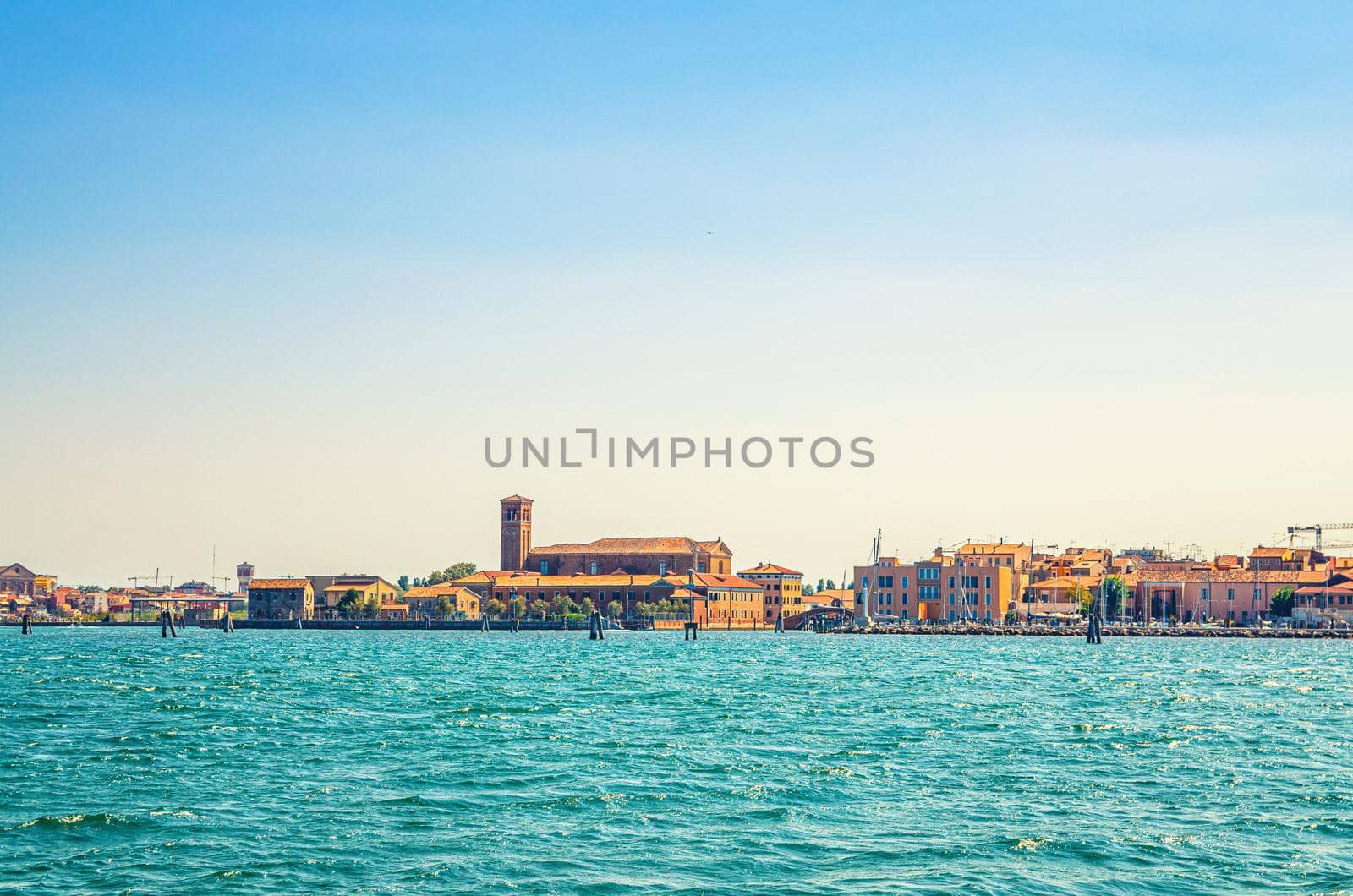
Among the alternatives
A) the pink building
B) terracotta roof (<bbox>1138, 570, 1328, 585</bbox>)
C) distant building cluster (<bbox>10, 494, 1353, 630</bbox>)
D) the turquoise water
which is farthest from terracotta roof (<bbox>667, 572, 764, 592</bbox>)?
the turquoise water

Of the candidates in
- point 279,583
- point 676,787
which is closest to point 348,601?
point 279,583

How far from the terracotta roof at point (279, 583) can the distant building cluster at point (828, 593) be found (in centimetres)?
15

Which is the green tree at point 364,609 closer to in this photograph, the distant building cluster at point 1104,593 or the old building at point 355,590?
the old building at point 355,590

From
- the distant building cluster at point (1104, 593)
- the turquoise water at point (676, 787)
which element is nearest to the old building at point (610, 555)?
the distant building cluster at point (1104, 593)

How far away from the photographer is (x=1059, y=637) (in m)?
103

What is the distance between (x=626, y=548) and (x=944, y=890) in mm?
133071

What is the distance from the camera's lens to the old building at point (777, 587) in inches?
5719

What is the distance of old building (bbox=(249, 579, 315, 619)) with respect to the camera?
457ft

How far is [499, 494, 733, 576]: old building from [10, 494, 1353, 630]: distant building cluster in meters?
0.15

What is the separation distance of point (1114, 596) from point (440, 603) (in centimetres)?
5669

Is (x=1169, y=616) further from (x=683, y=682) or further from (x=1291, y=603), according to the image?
(x=683, y=682)

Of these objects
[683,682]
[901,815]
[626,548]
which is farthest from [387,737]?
[626,548]

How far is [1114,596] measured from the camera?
384ft

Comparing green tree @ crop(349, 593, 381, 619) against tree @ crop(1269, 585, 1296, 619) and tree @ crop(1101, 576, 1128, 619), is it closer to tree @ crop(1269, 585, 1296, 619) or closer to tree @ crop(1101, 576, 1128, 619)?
tree @ crop(1101, 576, 1128, 619)
